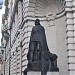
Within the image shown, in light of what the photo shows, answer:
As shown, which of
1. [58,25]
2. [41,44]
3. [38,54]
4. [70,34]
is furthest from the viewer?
[58,25]

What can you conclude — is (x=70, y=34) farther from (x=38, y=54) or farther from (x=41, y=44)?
(x=38, y=54)

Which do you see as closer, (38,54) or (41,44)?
(38,54)

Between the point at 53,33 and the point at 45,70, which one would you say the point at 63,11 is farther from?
the point at 45,70

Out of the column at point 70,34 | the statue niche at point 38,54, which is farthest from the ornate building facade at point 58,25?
the statue niche at point 38,54

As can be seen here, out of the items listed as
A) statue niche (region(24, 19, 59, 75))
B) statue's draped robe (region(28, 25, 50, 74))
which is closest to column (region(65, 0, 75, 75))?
statue niche (region(24, 19, 59, 75))

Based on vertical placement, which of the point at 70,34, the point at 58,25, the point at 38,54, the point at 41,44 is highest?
the point at 58,25

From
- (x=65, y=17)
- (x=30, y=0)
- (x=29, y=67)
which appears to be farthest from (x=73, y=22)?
(x=29, y=67)

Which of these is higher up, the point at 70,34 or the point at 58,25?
the point at 58,25

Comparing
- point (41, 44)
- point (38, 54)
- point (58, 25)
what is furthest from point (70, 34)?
point (38, 54)

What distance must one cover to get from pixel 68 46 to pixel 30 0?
18.4 ft

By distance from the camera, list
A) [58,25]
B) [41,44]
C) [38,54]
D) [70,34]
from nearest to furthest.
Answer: [38,54] → [41,44] → [70,34] → [58,25]

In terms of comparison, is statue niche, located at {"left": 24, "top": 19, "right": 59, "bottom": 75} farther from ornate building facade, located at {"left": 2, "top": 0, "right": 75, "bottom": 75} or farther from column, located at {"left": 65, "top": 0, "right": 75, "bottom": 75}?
ornate building facade, located at {"left": 2, "top": 0, "right": 75, "bottom": 75}

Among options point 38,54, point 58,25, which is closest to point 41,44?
point 38,54

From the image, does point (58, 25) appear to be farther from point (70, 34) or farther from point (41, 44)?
point (41, 44)
